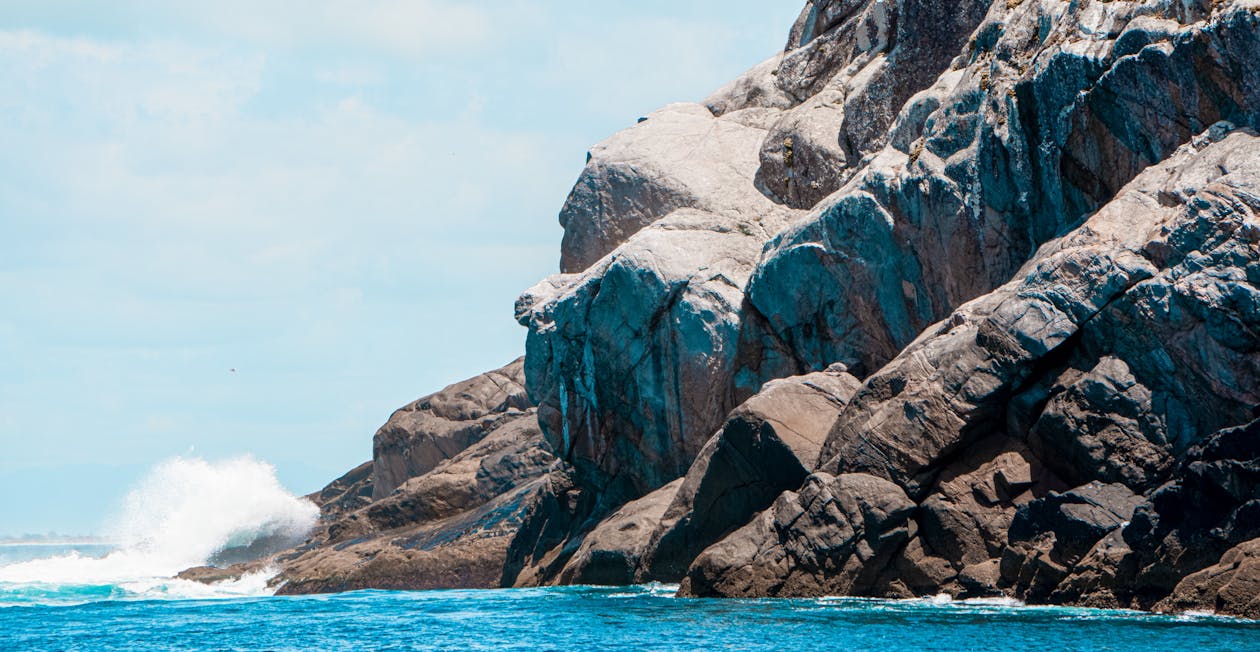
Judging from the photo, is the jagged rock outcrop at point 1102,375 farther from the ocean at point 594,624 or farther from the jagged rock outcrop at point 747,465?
the jagged rock outcrop at point 747,465

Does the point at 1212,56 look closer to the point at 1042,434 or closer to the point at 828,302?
the point at 1042,434

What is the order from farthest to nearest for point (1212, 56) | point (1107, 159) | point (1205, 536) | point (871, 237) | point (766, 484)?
point (871, 237), point (766, 484), point (1107, 159), point (1212, 56), point (1205, 536)

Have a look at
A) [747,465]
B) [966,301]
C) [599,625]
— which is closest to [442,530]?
[747,465]

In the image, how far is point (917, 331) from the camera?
50.7 meters

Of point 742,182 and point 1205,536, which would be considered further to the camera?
point 742,182

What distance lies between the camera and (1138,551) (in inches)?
1256

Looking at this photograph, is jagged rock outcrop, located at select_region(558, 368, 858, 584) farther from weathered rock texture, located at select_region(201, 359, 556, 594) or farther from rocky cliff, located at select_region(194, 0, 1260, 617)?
weathered rock texture, located at select_region(201, 359, 556, 594)

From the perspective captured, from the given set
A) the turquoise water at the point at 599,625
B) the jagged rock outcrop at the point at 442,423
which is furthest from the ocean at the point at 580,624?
the jagged rock outcrop at the point at 442,423

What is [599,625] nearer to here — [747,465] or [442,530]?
[747,465]

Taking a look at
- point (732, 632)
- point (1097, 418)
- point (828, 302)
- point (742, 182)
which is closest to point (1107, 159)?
point (1097, 418)

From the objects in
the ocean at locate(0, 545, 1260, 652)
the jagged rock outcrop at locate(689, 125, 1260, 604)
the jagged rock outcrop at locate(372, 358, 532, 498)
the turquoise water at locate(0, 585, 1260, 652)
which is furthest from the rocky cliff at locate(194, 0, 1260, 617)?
the jagged rock outcrop at locate(372, 358, 532, 498)

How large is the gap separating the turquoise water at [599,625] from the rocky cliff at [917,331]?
81.3 inches

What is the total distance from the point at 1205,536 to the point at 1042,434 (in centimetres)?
683

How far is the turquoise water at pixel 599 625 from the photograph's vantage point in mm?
29031
